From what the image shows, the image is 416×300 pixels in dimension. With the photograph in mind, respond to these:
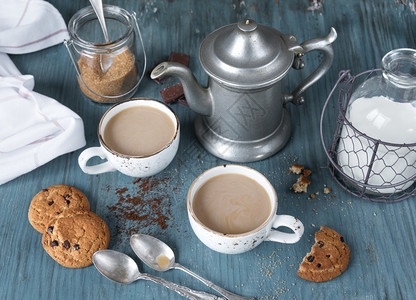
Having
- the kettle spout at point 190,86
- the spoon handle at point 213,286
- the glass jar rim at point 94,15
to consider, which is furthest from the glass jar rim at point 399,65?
the glass jar rim at point 94,15

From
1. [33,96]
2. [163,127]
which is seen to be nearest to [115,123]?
[163,127]

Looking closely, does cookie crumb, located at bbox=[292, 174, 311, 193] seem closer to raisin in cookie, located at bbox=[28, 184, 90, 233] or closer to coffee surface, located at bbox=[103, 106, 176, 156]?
coffee surface, located at bbox=[103, 106, 176, 156]

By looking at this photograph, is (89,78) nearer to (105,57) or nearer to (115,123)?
(105,57)

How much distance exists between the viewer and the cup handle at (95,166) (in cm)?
108

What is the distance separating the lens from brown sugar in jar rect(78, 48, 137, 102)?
1.24 metres

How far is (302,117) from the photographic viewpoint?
4.17 ft

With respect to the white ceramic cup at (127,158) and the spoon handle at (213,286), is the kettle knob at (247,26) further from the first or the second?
the spoon handle at (213,286)

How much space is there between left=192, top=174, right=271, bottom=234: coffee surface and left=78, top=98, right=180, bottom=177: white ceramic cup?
0.12 metres

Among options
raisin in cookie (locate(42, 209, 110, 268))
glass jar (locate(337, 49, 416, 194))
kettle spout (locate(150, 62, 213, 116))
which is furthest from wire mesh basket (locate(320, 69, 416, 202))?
raisin in cookie (locate(42, 209, 110, 268))

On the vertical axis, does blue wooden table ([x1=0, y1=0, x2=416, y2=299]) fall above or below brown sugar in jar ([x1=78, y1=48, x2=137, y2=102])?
below

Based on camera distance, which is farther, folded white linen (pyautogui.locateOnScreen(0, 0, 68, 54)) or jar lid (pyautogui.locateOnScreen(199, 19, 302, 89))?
folded white linen (pyautogui.locateOnScreen(0, 0, 68, 54))

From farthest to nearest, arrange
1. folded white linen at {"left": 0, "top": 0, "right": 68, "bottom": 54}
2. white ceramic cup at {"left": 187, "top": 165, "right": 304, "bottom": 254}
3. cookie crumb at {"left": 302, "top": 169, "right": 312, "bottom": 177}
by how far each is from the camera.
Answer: folded white linen at {"left": 0, "top": 0, "right": 68, "bottom": 54}, cookie crumb at {"left": 302, "top": 169, "right": 312, "bottom": 177}, white ceramic cup at {"left": 187, "top": 165, "right": 304, "bottom": 254}

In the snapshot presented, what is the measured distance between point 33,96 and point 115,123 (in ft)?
0.79

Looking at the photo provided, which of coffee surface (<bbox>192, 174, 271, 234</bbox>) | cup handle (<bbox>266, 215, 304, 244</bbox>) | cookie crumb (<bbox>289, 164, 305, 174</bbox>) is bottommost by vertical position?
cookie crumb (<bbox>289, 164, 305, 174</bbox>)
